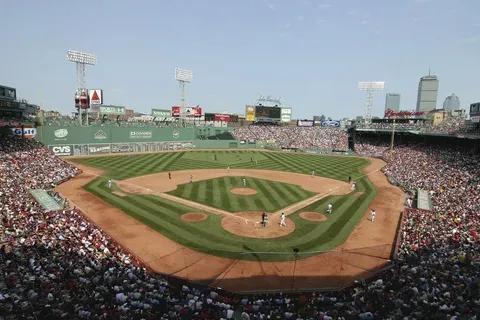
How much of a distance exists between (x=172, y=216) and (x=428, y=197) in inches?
929

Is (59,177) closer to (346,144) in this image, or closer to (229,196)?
(229,196)

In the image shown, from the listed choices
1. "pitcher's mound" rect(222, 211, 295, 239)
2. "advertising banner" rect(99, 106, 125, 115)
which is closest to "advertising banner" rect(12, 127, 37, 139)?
"advertising banner" rect(99, 106, 125, 115)

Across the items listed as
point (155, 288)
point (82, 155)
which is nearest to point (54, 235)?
point (155, 288)

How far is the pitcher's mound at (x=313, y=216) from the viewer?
2632 cm

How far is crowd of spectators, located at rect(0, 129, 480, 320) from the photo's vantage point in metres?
11.2

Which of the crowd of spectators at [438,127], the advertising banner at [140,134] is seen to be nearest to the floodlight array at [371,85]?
the crowd of spectators at [438,127]

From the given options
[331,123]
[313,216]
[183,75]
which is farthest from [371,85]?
[313,216]

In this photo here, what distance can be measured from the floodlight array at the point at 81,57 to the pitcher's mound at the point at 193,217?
163 ft

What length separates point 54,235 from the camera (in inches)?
684

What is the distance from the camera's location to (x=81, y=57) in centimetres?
6278

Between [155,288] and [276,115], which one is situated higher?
[276,115]

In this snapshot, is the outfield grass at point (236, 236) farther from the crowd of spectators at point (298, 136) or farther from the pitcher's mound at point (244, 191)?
the crowd of spectators at point (298, 136)

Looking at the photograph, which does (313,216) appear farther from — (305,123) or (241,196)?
(305,123)

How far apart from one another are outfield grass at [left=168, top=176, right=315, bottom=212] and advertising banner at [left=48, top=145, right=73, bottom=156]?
1271 inches
